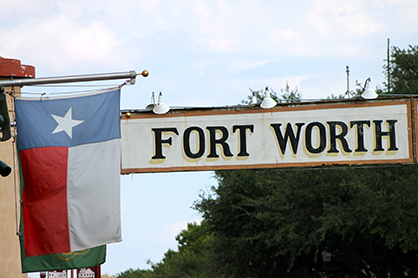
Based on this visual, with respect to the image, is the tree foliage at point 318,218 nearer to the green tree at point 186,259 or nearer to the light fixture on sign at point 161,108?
the light fixture on sign at point 161,108

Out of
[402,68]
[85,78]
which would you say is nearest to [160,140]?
[85,78]

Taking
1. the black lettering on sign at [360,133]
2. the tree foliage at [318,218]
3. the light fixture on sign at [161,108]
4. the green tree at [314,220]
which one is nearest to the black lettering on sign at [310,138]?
the black lettering on sign at [360,133]

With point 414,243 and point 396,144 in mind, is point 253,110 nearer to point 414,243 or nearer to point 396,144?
point 396,144

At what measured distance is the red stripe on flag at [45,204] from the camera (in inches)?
253

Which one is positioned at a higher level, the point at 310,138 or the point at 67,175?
the point at 310,138

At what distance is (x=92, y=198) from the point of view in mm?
6523

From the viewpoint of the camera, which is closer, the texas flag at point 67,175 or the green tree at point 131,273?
the texas flag at point 67,175

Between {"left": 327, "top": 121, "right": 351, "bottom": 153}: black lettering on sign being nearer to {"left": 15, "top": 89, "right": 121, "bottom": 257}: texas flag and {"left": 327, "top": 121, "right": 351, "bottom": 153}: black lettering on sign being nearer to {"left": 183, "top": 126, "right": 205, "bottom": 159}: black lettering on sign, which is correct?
{"left": 183, "top": 126, "right": 205, "bottom": 159}: black lettering on sign

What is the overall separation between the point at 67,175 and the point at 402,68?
2226cm

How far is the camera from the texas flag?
6.43 metres

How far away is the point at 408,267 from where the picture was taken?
2453 centimetres

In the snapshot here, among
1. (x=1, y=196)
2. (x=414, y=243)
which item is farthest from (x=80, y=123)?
(x=414, y=243)

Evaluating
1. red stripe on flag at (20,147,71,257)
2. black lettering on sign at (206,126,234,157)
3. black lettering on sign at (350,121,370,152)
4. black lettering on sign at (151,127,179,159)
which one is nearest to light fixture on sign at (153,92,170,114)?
black lettering on sign at (151,127,179,159)

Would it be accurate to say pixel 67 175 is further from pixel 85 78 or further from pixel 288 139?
pixel 288 139
